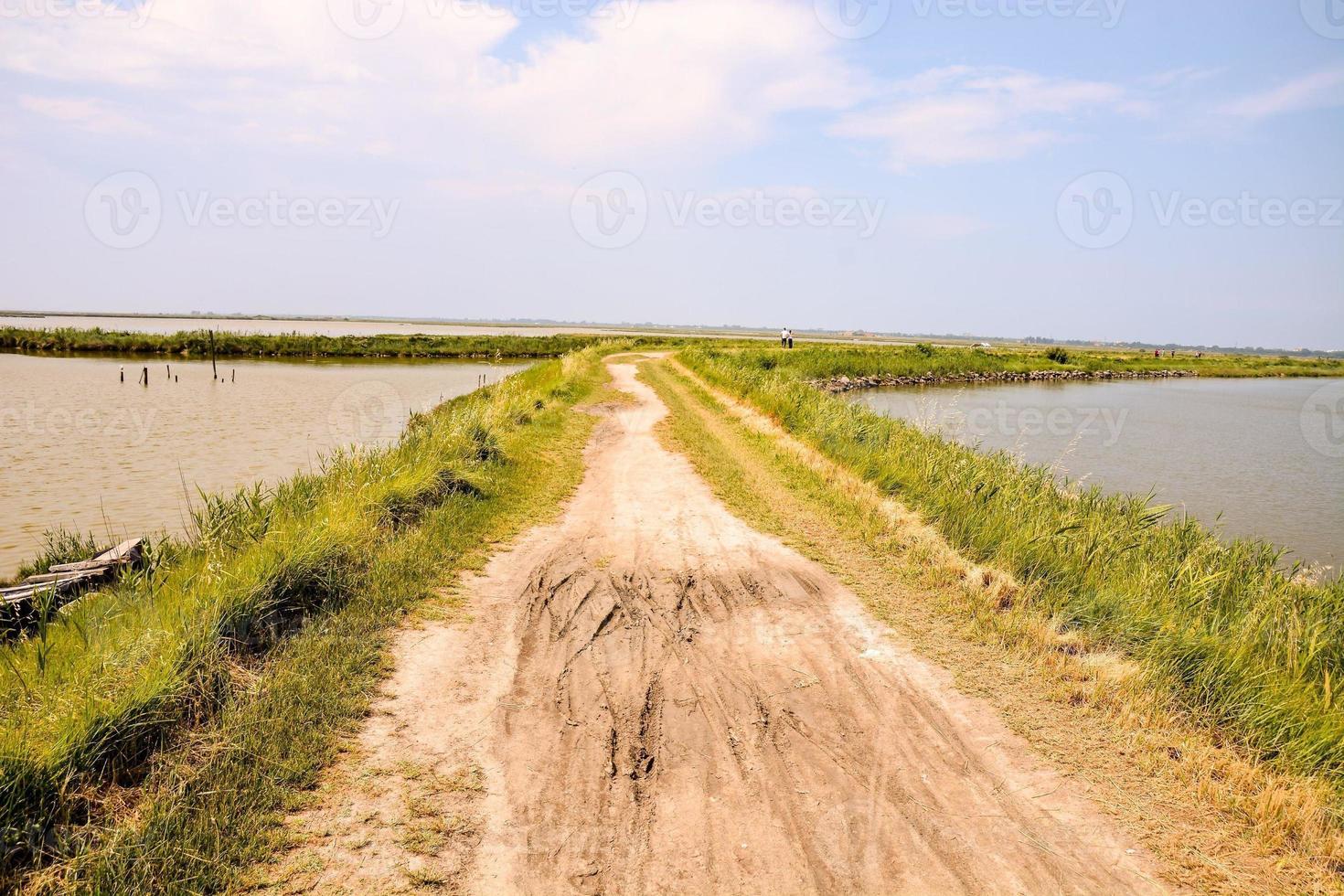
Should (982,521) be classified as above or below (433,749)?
above

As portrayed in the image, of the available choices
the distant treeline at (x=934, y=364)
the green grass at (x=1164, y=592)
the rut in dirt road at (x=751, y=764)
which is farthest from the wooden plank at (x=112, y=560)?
the distant treeline at (x=934, y=364)

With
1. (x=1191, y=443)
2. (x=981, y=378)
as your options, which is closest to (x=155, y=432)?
(x=1191, y=443)

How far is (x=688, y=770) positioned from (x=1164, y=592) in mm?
5896

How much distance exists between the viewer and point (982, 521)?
931 cm

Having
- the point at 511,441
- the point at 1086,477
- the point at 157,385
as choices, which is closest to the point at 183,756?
the point at 511,441

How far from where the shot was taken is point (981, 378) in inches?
2251

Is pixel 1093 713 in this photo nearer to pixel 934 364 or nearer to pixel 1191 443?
pixel 1191 443

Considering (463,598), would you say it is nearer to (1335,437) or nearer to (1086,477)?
(1086,477)

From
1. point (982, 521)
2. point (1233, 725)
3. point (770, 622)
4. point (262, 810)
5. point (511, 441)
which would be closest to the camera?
point (262, 810)

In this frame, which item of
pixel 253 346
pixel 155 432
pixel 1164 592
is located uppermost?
pixel 253 346

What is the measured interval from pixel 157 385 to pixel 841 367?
38.9 m

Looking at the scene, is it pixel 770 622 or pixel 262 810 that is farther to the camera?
pixel 770 622

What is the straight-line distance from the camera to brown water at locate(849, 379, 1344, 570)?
51.7ft

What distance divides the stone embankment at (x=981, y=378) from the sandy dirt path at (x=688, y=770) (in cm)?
3152
